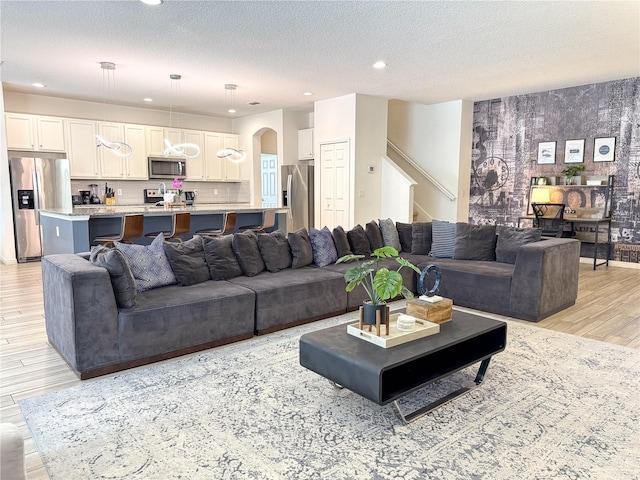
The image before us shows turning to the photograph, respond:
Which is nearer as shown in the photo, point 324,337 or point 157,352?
point 324,337

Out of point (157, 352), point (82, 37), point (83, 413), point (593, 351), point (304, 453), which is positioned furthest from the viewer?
point (82, 37)

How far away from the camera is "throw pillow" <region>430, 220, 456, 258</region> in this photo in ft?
16.9

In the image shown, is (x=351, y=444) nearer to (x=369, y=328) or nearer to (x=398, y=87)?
(x=369, y=328)

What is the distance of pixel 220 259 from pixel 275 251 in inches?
22.5

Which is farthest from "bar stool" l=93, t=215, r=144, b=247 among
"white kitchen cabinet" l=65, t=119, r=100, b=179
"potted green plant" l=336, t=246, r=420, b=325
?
"potted green plant" l=336, t=246, r=420, b=325

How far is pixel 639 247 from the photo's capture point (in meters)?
6.69

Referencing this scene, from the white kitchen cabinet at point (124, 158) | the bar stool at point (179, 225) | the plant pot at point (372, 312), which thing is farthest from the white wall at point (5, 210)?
the plant pot at point (372, 312)

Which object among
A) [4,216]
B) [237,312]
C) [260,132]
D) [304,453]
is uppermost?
[260,132]

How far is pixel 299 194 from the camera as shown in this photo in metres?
8.97

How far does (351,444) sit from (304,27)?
374 centimetres

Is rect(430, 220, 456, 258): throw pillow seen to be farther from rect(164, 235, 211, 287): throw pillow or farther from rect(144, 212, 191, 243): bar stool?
rect(144, 212, 191, 243): bar stool

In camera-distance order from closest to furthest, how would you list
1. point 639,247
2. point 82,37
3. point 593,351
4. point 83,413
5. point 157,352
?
point 83,413 < point 157,352 < point 593,351 < point 82,37 < point 639,247

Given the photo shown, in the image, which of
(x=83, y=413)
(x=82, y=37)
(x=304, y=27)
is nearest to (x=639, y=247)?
(x=304, y=27)

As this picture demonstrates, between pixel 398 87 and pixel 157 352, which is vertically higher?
pixel 398 87
